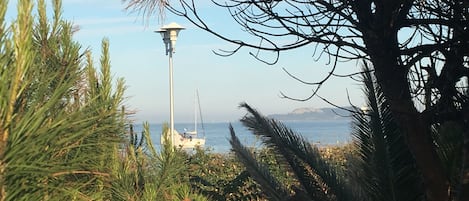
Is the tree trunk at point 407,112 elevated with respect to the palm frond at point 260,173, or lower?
elevated

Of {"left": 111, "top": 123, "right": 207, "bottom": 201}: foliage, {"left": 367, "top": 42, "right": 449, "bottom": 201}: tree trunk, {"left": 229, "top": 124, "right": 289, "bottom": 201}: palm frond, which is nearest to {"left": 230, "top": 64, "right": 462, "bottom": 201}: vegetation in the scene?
{"left": 229, "top": 124, "right": 289, "bottom": 201}: palm frond

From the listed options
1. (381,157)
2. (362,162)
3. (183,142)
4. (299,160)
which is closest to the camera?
(381,157)

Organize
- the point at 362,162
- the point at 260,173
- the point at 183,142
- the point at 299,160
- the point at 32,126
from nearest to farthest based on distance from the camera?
the point at 32,126, the point at 362,162, the point at 299,160, the point at 260,173, the point at 183,142

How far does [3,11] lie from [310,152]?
3.90 meters

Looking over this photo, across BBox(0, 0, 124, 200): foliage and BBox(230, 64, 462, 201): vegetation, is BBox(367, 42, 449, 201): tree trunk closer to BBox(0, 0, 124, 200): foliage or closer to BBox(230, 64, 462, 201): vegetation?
BBox(230, 64, 462, 201): vegetation

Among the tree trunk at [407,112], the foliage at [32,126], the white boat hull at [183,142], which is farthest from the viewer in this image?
the white boat hull at [183,142]

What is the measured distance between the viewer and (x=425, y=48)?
3.20 meters

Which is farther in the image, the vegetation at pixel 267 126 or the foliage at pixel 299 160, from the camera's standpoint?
the foliage at pixel 299 160

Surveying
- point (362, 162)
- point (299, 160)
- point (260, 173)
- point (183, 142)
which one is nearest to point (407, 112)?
point (362, 162)

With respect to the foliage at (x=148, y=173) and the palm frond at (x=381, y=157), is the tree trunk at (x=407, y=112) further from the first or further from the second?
the foliage at (x=148, y=173)

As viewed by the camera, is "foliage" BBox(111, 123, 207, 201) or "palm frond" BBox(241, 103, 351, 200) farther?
"palm frond" BBox(241, 103, 351, 200)

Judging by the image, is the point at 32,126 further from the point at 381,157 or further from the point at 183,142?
the point at 183,142

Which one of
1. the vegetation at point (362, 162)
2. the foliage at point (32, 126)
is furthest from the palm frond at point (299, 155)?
the foliage at point (32, 126)

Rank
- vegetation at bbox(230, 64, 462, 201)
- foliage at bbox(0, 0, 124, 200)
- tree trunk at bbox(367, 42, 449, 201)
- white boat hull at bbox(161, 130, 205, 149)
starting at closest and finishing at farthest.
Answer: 1. foliage at bbox(0, 0, 124, 200)
2. tree trunk at bbox(367, 42, 449, 201)
3. vegetation at bbox(230, 64, 462, 201)
4. white boat hull at bbox(161, 130, 205, 149)
